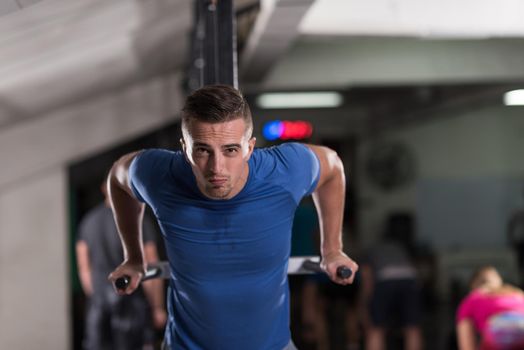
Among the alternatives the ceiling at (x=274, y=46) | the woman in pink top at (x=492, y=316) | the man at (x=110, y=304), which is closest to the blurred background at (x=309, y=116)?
the ceiling at (x=274, y=46)

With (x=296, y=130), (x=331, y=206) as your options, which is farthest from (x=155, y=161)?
(x=296, y=130)

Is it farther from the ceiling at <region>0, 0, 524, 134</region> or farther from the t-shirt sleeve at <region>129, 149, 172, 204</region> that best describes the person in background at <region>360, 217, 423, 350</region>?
the t-shirt sleeve at <region>129, 149, 172, 204</region>

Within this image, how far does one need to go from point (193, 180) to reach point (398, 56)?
4742 millimetres

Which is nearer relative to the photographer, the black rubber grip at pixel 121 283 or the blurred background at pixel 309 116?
the black rubber grip at pixel 121 283

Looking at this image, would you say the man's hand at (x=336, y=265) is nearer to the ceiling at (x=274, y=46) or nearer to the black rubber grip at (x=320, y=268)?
the black rubber grip at (x=320, y=268)

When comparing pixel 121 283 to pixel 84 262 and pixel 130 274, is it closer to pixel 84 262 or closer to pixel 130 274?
pixel 130 274

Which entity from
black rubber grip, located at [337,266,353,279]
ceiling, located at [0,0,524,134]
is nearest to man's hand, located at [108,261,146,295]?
black rubber grip, located at [337,266,353,279]

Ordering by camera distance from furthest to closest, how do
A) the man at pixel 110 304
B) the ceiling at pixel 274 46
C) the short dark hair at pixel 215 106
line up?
the man at pixel 110 304, the ceiling at pixel 274 46, the short dark hair at pixel 215 106

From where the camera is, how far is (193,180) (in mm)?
1679

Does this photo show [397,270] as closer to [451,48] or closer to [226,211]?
[451,48]

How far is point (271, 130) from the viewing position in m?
7.32

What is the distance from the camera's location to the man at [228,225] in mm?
1597

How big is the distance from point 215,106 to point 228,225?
27 cm

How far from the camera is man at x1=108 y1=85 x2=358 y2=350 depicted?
1597 millimetres
